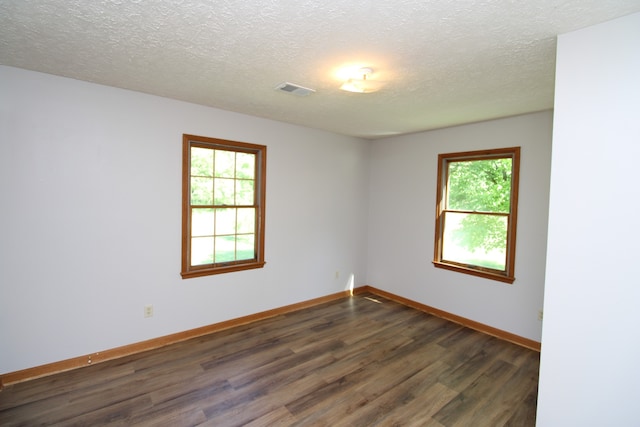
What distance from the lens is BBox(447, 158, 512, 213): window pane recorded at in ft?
11.9

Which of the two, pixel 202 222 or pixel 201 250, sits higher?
pixel 202 222

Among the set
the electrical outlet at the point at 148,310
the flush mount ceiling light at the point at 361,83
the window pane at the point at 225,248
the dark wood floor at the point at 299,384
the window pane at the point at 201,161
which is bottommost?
the dark wood floor at the point at 299,384

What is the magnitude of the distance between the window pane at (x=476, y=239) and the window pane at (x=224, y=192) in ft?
9.61

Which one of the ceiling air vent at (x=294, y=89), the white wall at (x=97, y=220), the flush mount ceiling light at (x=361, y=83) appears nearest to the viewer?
the flush mount ceiling light at (x=361, y=83)

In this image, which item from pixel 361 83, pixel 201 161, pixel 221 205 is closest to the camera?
pixel 361 83

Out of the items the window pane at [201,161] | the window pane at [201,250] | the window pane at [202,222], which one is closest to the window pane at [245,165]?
the window pane at [201,161]

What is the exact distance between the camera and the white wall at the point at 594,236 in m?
1.53

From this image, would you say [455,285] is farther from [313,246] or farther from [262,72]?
[262,72]

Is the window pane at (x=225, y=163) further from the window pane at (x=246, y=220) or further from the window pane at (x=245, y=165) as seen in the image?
the window pane at (x=246, y=220)

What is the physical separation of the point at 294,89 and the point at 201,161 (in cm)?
144

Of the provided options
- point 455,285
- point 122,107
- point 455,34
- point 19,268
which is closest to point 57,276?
point 19,268

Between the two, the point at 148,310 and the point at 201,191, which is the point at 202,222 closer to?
the point at 201,191

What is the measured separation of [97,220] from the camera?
2789 millimetres

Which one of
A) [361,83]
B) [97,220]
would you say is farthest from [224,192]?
[361,83]
